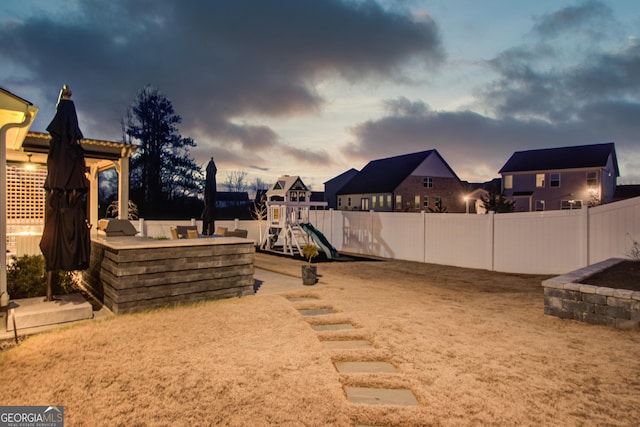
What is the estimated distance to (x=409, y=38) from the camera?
520 inches

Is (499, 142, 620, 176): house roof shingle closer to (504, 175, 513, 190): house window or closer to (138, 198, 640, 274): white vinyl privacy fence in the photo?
(504, 175, 513, 190): house window

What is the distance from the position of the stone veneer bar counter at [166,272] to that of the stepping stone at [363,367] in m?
3.29

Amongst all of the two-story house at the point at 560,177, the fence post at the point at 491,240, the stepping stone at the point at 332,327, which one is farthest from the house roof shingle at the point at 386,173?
the stepping stone at the point at 332,327

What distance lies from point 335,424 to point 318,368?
41.1 inches

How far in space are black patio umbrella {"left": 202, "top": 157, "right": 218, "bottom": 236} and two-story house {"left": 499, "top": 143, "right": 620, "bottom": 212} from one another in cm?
2749

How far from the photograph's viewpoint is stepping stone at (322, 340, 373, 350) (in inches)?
179

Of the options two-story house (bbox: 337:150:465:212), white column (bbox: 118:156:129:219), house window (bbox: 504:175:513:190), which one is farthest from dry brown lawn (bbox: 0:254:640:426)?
house window (bbox: 504:175:513:190)

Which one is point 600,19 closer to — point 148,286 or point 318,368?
point 318,368

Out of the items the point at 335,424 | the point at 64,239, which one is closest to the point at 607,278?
the point at 335,424

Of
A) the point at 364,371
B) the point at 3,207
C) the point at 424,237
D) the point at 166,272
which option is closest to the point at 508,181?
the point at 424,237

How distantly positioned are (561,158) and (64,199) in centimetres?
3528

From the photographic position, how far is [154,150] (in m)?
29.6

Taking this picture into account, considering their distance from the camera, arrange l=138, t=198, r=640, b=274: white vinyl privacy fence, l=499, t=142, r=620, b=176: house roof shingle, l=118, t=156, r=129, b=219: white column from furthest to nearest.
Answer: l=499, t=142, r=620, b=176: house roof shingle < l=118, t=156, r=129, b=219: white column < l=138, t=198, r=640, b=274: white vinyl privacy fence

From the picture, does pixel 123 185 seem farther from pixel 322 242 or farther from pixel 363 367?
pixel 363 367
